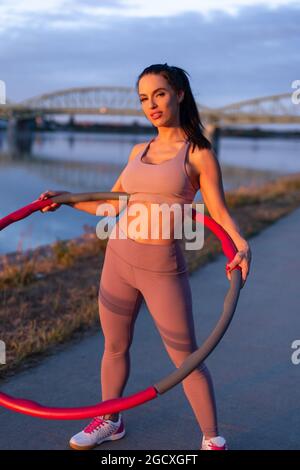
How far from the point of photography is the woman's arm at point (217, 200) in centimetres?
300

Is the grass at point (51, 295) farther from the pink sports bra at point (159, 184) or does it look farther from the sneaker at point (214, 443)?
the pink sports bra at point (159, 184)

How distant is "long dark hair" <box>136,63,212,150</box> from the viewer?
3.05m

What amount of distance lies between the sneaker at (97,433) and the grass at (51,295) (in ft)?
3.24

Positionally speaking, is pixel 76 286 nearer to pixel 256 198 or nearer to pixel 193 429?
pixel 193 429

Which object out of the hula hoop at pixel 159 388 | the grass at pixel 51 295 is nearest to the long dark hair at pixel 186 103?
the hula hoop at pixel 159 388

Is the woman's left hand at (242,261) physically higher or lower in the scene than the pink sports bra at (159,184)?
lower

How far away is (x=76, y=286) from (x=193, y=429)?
318 centimetres

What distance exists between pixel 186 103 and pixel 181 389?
192 centimetres

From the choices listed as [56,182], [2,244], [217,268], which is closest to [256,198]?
[2,244]

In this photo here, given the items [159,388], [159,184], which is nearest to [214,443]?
[159,388]

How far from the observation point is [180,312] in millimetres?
3086

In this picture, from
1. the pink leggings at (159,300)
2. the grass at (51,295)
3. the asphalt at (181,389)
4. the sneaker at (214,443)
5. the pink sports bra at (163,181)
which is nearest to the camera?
the pink sports bra at (163,181)

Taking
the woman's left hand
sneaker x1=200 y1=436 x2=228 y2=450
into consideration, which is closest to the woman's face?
the woman's left hand

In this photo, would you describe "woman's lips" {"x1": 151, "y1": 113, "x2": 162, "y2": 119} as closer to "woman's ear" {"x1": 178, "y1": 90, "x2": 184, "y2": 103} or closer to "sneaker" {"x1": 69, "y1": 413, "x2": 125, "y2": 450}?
"woman's ear" {"x1": 178, "y1": 90, "x2": 184, "y2": 103}
